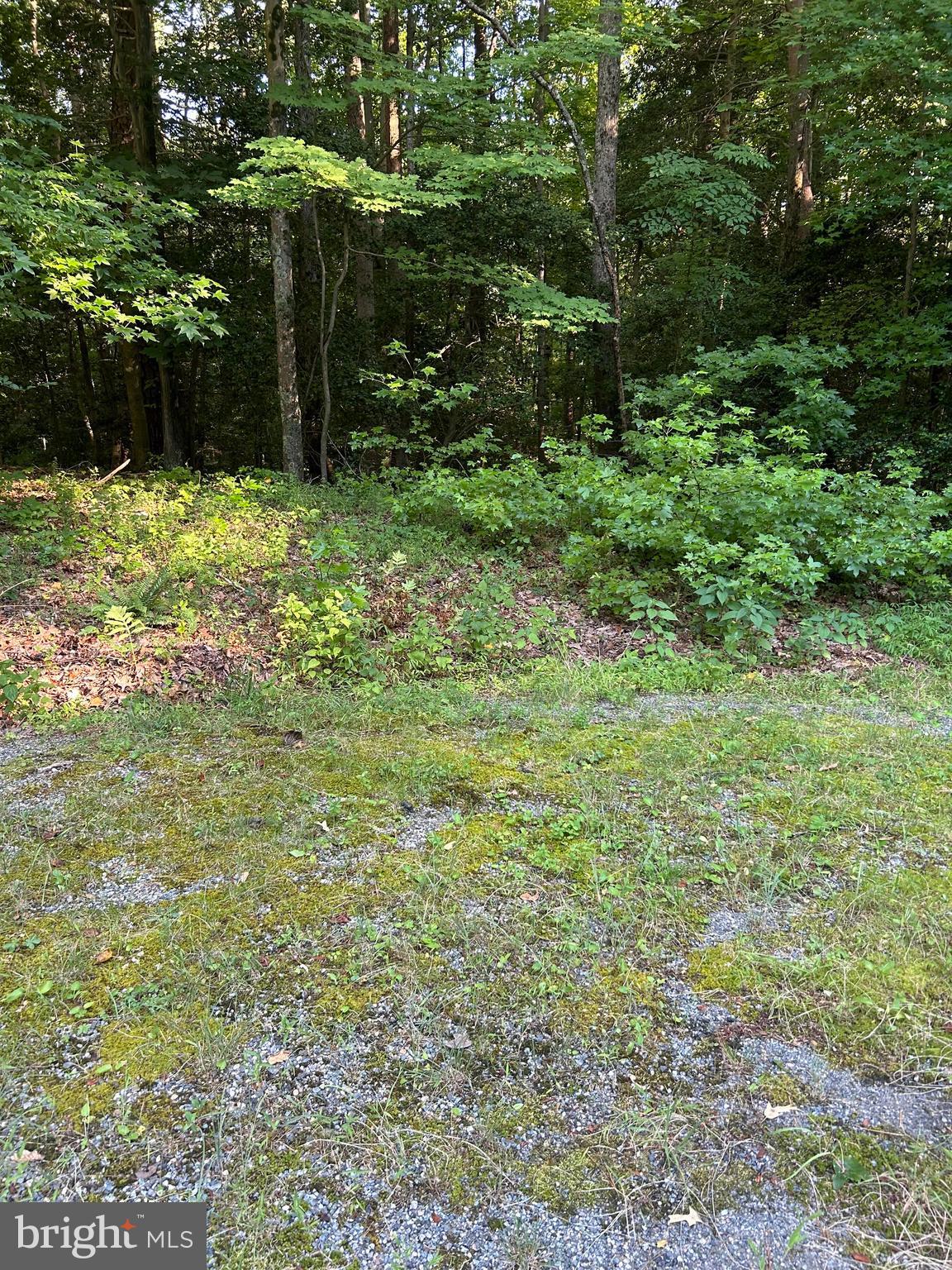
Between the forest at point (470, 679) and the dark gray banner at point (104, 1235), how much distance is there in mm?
38

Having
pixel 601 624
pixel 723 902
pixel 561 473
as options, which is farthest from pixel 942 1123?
pixel 561 473

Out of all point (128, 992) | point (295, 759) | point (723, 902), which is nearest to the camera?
point (128, 992)

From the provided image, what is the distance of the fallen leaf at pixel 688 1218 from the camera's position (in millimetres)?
1479

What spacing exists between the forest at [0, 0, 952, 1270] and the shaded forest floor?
0.01 metres

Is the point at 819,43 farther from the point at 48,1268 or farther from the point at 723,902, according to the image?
the point at 48,1268

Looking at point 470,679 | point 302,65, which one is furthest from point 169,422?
point 470,679

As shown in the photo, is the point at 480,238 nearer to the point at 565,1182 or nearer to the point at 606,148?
the point at 606,148

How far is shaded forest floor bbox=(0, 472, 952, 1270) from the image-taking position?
152 cm

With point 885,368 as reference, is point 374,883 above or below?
below

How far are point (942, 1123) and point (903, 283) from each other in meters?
12.2

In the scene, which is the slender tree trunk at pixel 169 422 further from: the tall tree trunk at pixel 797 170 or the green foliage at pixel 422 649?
the tall tree trunk at pixel 797 170

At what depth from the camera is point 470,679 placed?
15.8ft

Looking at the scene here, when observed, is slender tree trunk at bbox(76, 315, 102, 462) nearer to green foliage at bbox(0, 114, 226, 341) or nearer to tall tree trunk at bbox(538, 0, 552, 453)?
green foliage at bbox(0, 114, 226, 341)

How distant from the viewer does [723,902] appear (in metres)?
2.52
